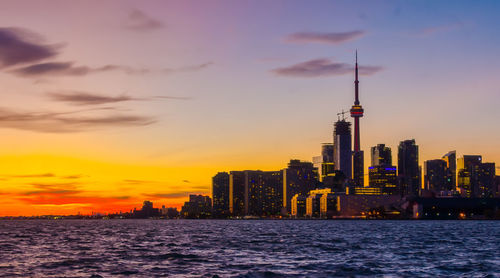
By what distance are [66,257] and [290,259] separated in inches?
1249

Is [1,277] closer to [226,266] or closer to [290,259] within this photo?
[226,266]

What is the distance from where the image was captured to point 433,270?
68.2 metres

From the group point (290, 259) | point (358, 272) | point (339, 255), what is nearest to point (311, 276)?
point (358, 272)

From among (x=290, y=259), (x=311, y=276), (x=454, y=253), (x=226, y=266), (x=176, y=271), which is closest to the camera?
(x=311, y=276)

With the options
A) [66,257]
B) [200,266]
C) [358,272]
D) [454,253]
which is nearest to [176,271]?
[200,266]

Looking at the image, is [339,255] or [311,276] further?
[339,255]

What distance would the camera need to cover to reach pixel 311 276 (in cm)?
6178

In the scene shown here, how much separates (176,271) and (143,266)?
7437 millimetres

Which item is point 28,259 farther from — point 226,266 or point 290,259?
point 290,259

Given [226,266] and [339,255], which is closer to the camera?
[226,266]

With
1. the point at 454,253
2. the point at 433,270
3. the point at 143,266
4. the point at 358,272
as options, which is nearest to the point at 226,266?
the point at 143,266

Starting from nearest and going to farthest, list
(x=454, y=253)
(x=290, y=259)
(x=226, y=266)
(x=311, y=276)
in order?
(x=311, y=276) < (x=226, y=266) < (x=290, y=259) < (x=454, y=253)

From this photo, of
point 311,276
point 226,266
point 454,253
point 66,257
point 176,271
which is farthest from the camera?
point 454,253

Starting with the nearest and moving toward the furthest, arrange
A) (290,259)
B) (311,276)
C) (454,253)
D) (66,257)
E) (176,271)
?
(311,276) < (176,271) < (290,259) < (66,257) < (454,253)
